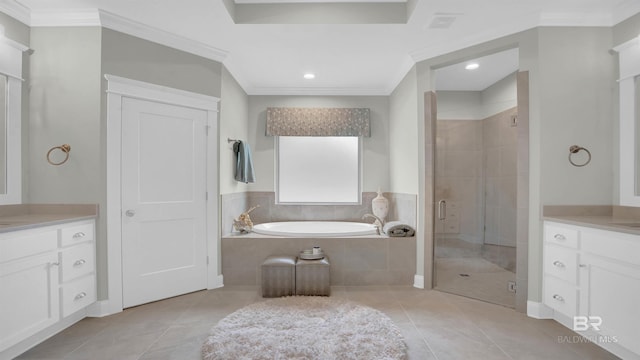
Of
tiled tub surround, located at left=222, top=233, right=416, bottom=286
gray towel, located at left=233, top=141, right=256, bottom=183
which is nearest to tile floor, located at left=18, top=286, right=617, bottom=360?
tiled tub surround, located at left=222, top=233, right=416, bottom=286

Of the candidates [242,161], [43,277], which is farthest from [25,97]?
[242,161]

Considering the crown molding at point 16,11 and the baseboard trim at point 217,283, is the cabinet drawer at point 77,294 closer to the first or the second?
the baseboard trim at point 217,283

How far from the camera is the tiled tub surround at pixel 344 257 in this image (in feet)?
10.8

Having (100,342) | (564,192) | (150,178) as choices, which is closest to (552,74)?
(564,192)

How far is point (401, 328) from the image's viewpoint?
2.31 meters

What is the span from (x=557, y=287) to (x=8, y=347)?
364cm

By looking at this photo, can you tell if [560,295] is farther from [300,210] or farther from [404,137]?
[300,210]

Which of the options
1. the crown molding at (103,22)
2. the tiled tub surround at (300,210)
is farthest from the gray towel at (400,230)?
the crown molding at (103,22)

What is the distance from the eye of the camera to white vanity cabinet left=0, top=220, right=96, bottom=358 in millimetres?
1812

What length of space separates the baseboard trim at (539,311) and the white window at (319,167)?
2512 mm

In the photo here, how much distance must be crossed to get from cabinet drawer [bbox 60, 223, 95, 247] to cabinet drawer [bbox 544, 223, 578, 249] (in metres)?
3.61

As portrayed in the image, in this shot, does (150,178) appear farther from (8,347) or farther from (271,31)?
(271,31)

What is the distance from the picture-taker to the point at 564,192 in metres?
2.51

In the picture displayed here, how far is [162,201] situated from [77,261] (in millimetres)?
769
